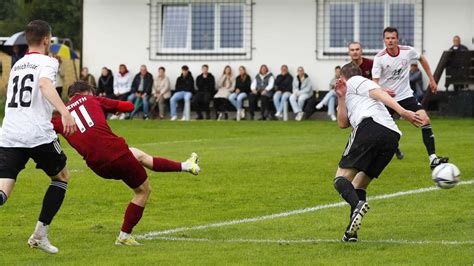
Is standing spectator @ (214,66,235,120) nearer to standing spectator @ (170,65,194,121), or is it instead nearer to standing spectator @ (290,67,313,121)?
standing spectator @ (170,65,194,121)

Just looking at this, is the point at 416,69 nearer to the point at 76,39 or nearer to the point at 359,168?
the point at 359,168

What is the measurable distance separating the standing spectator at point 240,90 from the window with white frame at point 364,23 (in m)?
2.61

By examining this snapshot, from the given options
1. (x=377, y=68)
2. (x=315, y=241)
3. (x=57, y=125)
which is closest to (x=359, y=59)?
(x=377, y=68)

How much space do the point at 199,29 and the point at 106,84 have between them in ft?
11.0

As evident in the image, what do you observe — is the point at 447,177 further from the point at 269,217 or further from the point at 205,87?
the point at 205,87

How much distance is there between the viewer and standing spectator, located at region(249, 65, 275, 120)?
35.0 m

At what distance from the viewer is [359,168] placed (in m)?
12.1

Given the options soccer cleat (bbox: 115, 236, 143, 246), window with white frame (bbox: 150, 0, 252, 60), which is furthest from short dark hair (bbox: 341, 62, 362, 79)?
window with white frame (bbox: 150, 0, 252, 60)

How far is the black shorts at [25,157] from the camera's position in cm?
1107

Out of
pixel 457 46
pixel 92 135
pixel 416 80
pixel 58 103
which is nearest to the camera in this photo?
pixel 58 103

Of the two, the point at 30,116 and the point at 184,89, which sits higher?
the point at 30,116

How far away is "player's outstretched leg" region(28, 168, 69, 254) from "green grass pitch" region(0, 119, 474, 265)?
12cm

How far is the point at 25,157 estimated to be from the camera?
36.6 feet

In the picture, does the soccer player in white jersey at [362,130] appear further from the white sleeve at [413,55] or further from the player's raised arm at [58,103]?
the white sleeve at [413,55]
